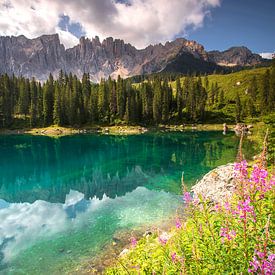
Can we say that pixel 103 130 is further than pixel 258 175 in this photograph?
Yes

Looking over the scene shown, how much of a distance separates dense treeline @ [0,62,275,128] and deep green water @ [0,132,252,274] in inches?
1836

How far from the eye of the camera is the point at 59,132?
105250mm

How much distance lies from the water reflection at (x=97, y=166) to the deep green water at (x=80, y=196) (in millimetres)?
150

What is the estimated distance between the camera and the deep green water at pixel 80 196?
21.3 meters

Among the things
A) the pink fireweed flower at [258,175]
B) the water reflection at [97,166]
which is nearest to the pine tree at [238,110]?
the water reflection at [97,166]

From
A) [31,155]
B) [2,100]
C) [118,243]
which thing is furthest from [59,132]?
[118,243]

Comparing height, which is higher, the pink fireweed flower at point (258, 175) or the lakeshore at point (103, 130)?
the pink fireweed flower at point (258, 175)

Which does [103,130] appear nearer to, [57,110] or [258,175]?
[57,110]

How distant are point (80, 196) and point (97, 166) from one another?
17107 mm

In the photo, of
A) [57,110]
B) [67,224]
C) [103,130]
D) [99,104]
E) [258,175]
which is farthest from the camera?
[99,104]

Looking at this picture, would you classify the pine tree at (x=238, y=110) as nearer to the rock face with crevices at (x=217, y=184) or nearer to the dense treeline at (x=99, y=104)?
the dense treeline at (x=99, y=104)

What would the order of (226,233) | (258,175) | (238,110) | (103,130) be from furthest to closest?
1. (238,110)
2. (103,130)
3. (226,233)
4. (258,175)

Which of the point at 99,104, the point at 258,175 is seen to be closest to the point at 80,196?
the point at 258,175

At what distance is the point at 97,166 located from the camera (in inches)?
2045
